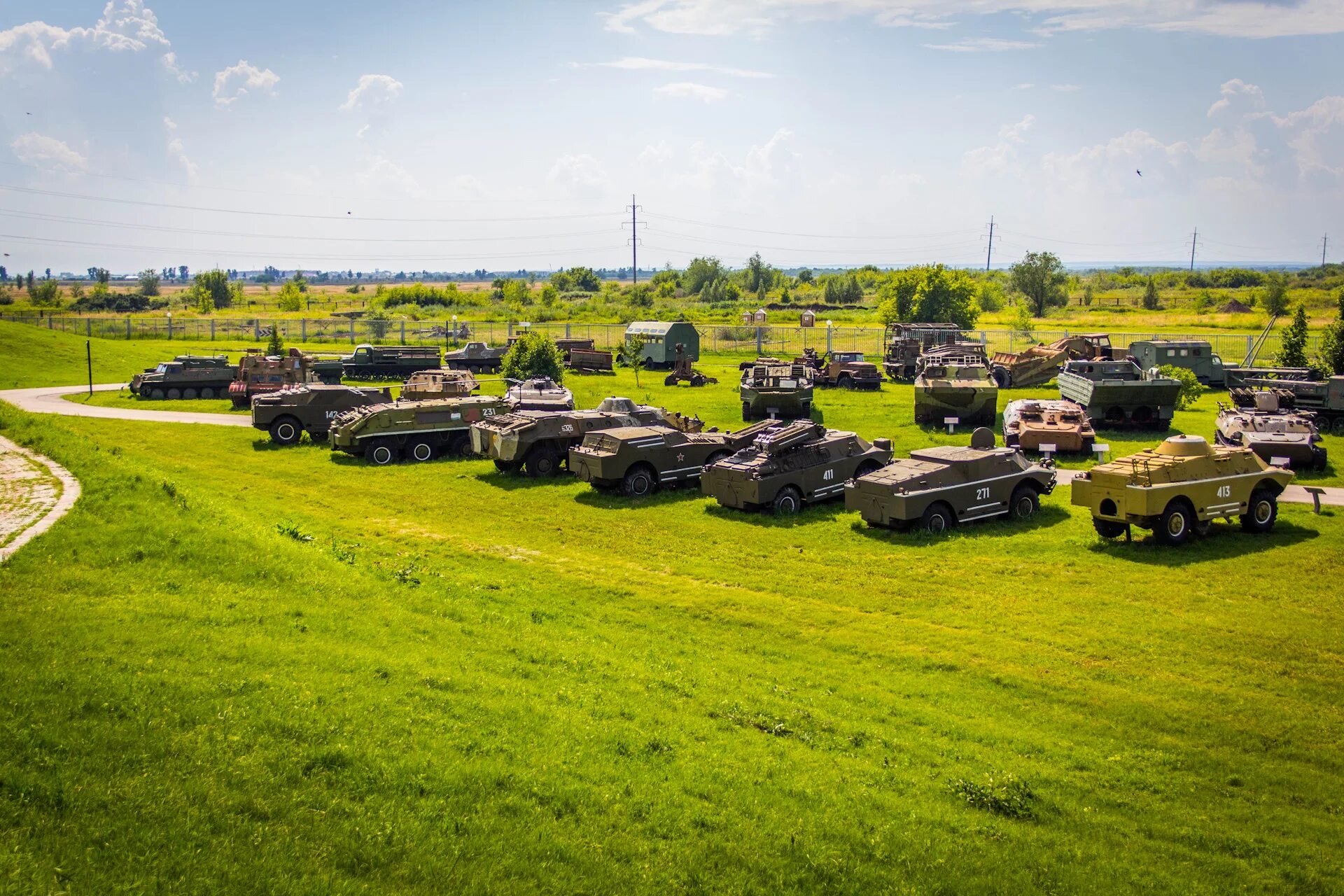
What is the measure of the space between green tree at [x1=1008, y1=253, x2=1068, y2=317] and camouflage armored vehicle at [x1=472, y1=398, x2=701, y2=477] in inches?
3075

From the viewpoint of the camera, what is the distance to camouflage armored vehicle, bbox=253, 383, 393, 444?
94.4 feet

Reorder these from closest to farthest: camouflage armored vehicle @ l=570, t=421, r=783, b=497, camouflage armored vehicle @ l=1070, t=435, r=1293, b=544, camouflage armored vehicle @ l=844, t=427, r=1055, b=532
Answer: camouflage armored vehicle @ l=1070, t=435, r=1293, b=544, camouflage armored vehicle @ l=844, t=427, r=1055, b=532, camouflage armored vehicle @ l=570, t=421, r=783, b=497

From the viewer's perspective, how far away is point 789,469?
65.7 ft

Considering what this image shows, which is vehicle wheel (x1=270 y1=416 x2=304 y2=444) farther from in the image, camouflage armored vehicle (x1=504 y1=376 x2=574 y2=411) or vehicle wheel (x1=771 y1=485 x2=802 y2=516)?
vehicle wheel (x1=771 y1=485 x2=802 y2=516)

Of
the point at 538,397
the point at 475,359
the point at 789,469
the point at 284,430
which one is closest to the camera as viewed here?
the point at 789,469

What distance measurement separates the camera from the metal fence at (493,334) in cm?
6344

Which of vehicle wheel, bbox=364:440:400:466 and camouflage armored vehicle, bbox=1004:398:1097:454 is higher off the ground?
camouflage armored vehicle, bbox=1004:398:1097:454

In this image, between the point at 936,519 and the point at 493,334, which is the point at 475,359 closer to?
the point at 493,334

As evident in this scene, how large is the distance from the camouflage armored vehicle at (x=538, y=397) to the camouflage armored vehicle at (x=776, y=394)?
6055 mm

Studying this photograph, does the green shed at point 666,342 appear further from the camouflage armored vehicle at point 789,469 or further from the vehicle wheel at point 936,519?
→ the vehicle wheel at point 936,519

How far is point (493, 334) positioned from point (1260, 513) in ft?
193

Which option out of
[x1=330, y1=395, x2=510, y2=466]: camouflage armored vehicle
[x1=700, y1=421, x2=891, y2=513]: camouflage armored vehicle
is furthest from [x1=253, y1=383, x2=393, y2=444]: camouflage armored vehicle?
[x1=700, y1=421, x2=891, y2=513]: camouflage armored vehicle

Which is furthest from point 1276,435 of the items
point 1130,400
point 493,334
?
point 493,334

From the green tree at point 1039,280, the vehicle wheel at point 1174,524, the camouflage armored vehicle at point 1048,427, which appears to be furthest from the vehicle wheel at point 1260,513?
the green tree at point 1039,280
